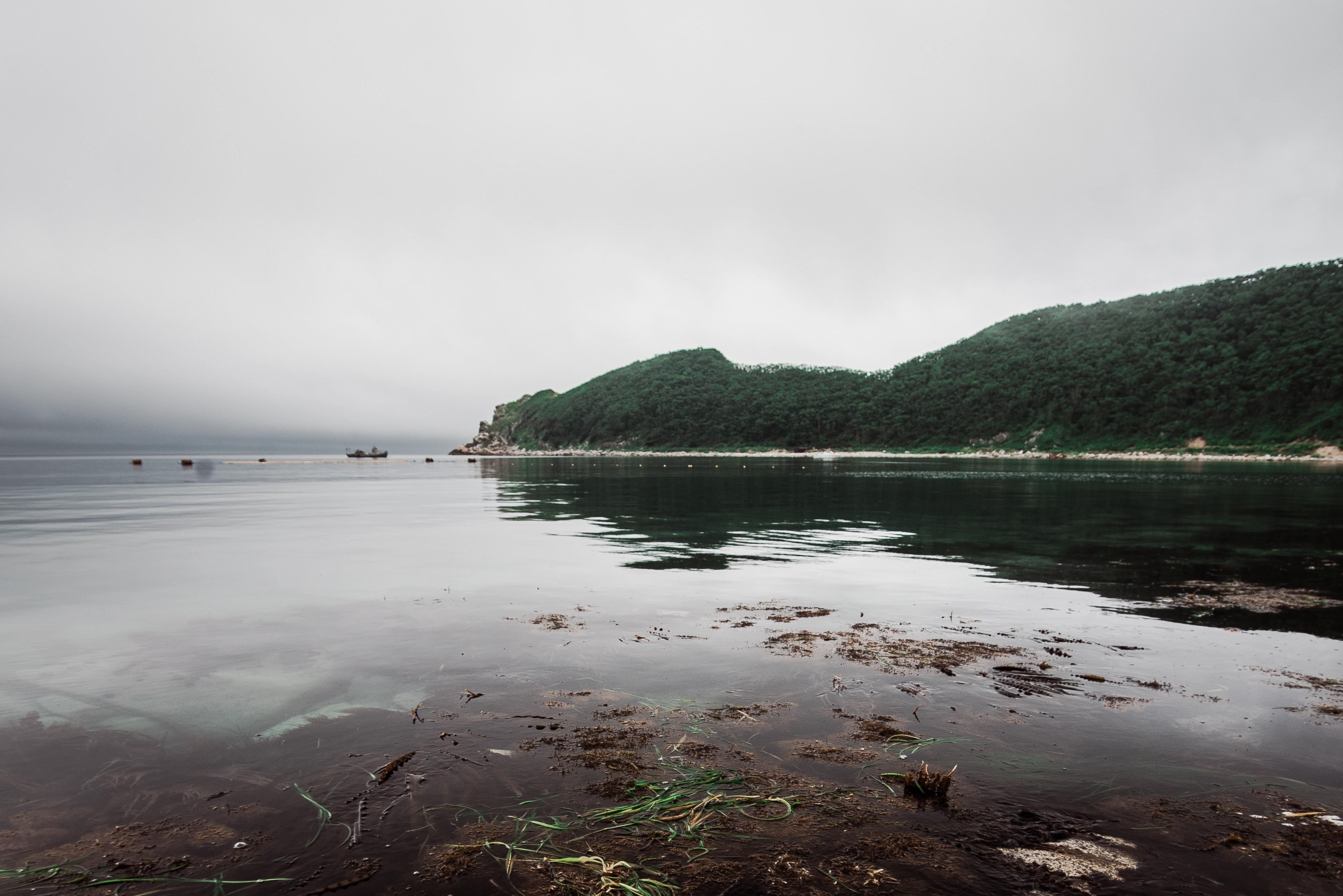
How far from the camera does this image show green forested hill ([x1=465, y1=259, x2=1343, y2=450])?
115312 mm

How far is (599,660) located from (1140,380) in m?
167

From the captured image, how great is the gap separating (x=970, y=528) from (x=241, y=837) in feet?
78.3

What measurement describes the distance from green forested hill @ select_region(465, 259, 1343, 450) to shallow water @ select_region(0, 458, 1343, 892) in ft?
413

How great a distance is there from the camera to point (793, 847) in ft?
14.2

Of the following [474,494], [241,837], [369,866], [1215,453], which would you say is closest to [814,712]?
[369,866]

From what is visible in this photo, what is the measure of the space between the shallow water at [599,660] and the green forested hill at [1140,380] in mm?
125825

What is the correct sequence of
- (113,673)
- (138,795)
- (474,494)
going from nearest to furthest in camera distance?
1. (138,795)
2. (113,673)
3. (474,494)

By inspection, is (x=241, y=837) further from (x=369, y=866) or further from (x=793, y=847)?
(x=793, y=847)

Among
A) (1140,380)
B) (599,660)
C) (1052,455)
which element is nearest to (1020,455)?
(1052,455)

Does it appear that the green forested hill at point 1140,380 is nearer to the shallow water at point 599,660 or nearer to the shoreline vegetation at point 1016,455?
the shoreline vegetation at point 1016,455

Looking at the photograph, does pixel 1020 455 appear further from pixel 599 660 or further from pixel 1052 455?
pixel 599 660

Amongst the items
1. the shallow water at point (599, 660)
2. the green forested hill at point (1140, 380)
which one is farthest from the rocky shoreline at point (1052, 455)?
the shallow water at point (599, 660)

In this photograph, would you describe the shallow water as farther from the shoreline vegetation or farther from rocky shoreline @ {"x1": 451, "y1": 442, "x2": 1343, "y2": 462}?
the shoreline vegetation

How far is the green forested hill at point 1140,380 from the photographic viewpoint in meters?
115
